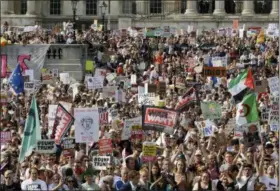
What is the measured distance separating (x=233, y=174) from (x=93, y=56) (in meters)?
30.5

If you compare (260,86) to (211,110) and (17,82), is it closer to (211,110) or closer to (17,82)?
(211,110)

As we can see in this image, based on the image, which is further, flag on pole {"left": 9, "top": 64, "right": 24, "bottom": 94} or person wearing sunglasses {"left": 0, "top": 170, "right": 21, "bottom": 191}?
flag on pole {"left": 9, "top": 64, "right": 24, "bottom": 94}

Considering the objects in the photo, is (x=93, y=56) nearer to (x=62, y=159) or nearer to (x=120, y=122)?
(x=120, y=122)

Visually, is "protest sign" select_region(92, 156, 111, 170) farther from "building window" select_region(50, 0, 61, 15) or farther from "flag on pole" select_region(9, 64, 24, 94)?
"building window" select_region(50, 0, 61, 15)

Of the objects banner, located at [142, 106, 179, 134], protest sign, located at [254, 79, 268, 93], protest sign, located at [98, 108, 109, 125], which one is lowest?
protest sign, located at [98, 108, 109, 125]

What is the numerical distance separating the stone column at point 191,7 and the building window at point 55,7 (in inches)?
346

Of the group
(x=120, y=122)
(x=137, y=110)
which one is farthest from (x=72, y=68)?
(x=120, y=122)

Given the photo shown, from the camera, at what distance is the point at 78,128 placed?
1992 centimetres

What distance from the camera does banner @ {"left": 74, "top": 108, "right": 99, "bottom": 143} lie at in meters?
19.9

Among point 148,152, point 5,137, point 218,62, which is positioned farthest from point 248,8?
point 148,152

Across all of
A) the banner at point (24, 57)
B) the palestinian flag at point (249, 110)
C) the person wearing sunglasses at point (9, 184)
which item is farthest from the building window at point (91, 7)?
the person wearing sunglasses at point (9, 184)

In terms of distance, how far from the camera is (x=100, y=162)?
18219 mm

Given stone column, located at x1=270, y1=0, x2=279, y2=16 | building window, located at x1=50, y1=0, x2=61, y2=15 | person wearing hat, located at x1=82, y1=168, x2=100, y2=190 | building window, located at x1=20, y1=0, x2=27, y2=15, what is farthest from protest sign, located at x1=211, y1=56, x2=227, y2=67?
building window, located at x1=20, y1=0, x2=27, y2=15

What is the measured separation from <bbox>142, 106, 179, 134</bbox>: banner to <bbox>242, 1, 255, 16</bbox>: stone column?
167 ft
